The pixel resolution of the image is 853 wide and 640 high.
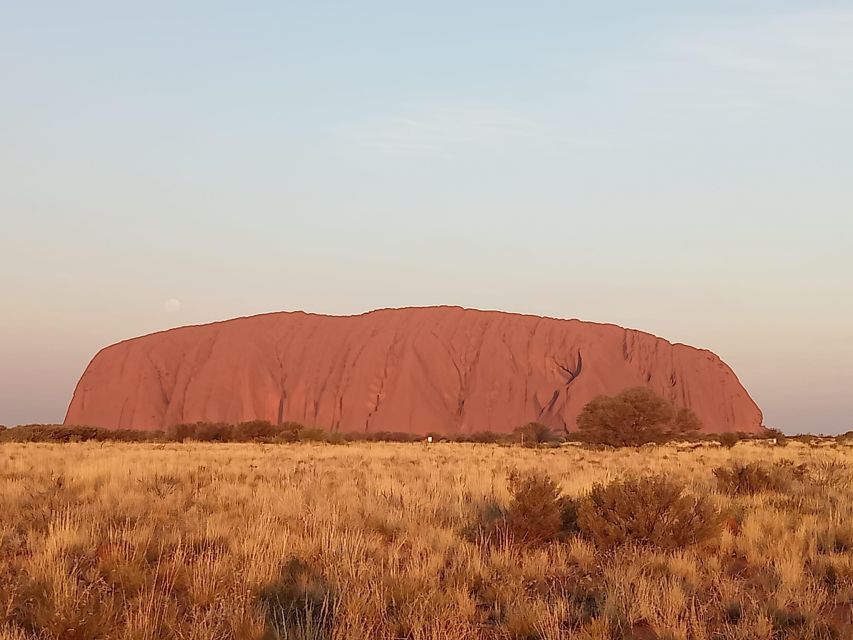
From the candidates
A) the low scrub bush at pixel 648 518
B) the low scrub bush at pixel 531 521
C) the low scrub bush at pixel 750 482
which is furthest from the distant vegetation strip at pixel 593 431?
the low scrub bush at pixel 648 518

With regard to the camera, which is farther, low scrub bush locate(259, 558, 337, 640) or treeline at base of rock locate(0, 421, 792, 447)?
treeline at base of rock locate(0, 421, 792, 447)

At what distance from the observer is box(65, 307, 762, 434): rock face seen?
255 ft

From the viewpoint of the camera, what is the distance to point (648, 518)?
8.30 metres

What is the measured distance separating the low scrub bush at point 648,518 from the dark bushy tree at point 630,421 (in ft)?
113

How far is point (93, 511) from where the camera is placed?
9.70 m

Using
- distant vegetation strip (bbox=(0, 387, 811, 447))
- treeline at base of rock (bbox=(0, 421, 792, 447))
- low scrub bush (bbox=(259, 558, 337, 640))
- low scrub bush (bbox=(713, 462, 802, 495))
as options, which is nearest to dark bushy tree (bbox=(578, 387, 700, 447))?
distant vegetation strip (bbox=(0, 387, 811, 447))

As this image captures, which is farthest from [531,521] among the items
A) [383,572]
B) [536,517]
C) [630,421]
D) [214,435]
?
[214,435]

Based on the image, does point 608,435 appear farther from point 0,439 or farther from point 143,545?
point 143,545

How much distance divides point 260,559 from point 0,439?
40.7 meters

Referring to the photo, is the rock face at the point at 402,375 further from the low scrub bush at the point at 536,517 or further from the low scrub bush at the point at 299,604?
the low scrub bush at the point at 299,604

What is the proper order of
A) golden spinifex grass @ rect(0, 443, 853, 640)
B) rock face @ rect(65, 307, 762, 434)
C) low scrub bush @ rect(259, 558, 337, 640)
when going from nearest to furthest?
low scrub bush @ rect(259, 558, 337, 640), golden spinifex grass @ rect(0, 443, 853, 640), rock face @ rect(65, 307, 762, 434)

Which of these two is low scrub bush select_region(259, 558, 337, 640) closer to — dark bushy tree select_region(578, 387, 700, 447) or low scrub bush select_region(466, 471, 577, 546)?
low scrub bush select_region(466, 471, 577, 546)

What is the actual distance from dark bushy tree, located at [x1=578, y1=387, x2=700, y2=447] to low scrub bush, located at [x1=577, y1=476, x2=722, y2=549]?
34.4m

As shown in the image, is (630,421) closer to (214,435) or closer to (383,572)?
(214,435)
